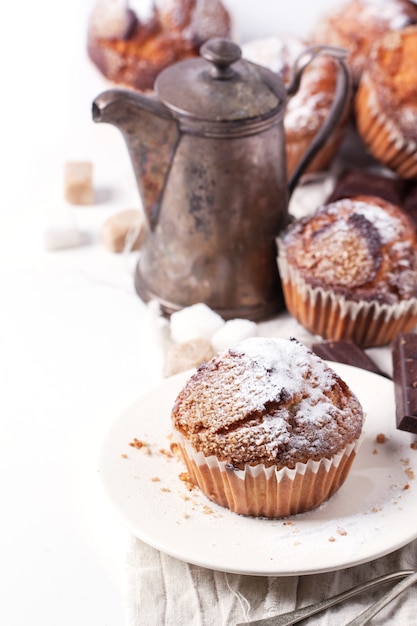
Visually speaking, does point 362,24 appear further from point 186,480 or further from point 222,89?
point 186,480

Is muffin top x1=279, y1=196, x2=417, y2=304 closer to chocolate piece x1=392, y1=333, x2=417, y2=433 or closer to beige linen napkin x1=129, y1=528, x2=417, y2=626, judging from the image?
chocolate piece x1=392, y1=333, x2=417, y2=433

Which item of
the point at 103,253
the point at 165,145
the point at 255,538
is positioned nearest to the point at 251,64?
the point at 165,145

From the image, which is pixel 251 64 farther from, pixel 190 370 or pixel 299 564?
pixel 299 564

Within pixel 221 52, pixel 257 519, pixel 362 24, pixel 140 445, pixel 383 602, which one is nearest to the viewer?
pixel 383 602

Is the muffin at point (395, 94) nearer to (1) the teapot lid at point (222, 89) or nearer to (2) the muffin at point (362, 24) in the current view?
(2) the muffin at point (362, 24)

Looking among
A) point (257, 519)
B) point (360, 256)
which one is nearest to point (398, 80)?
point (360, 256)

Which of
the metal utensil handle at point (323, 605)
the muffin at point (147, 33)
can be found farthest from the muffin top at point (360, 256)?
the muffin at point (147, 33)
